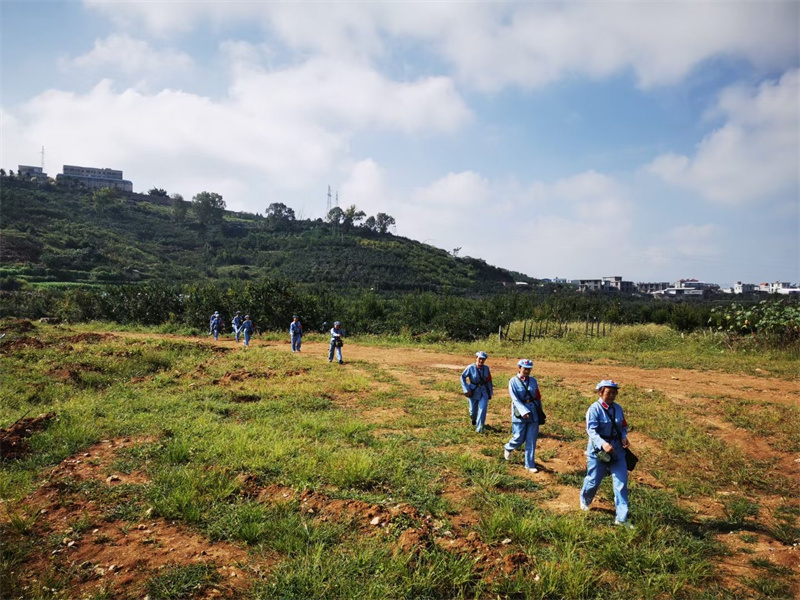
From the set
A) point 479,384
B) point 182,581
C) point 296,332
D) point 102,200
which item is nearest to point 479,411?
point 479,384

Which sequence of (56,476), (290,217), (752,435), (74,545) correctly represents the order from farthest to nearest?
(290,217), (752,435), (56,476), (74,545)

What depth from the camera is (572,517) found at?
5656 millimetres

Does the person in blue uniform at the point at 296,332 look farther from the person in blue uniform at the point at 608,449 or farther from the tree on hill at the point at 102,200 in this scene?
the tree on hill at the point at 102,200

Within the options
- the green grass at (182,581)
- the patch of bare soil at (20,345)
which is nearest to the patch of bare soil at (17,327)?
the patch of bare soil at (20,345)

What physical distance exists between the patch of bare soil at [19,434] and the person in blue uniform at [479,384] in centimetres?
779

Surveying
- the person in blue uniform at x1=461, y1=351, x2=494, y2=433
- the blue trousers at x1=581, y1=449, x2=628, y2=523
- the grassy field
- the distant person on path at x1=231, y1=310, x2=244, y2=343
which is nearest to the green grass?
the grassy field

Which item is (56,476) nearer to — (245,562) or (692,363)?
(245,562)

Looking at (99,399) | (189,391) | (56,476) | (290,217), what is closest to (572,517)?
(56,476)

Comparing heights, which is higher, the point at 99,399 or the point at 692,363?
the point at 692,363

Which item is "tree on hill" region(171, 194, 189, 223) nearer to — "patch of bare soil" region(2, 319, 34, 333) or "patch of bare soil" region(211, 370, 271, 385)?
"patch of bare soil" region(2, 319, 34, 333)

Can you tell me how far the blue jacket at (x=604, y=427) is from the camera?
568cm

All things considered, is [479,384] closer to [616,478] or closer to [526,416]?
[526,416]

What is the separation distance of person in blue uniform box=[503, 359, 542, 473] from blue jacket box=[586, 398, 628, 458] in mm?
1430

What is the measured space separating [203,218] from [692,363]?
107 metres
